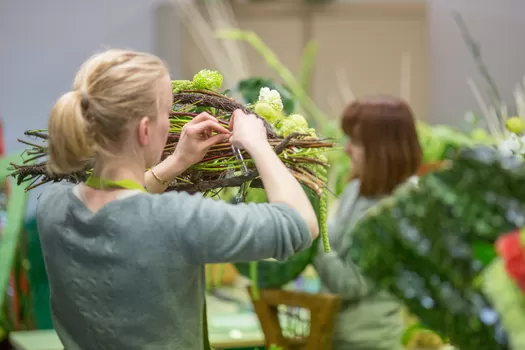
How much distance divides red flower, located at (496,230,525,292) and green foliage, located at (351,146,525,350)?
68 millimetres

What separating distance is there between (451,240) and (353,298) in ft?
4.27

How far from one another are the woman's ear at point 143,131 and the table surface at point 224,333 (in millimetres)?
1133

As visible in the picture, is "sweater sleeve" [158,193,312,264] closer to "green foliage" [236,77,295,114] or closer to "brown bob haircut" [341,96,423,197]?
"green foliage" [236,77,295,114]

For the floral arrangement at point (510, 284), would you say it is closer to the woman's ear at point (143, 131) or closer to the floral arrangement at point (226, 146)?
the floral arrangement at point (226, 146)

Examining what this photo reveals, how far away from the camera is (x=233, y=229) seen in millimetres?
971

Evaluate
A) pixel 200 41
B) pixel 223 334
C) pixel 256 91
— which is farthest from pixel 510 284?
pixel 200 41

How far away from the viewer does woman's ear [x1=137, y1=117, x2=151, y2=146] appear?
3.39 feet

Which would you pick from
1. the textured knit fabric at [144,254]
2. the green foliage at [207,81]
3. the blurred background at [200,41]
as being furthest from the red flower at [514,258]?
the blurred background at [200,41]

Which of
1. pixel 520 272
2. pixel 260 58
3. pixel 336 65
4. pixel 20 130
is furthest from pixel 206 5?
pixel 520 272

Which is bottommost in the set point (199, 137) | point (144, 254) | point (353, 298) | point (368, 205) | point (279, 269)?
point (353, 298)

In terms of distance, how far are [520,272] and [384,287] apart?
0.67 ft

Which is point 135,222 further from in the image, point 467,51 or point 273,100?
point 467,51

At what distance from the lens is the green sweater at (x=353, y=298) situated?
206cm

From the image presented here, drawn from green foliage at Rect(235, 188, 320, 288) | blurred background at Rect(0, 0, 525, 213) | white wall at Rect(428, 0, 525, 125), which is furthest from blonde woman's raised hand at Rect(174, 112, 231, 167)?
white wall at Rect(428, 0, 525, 125)
